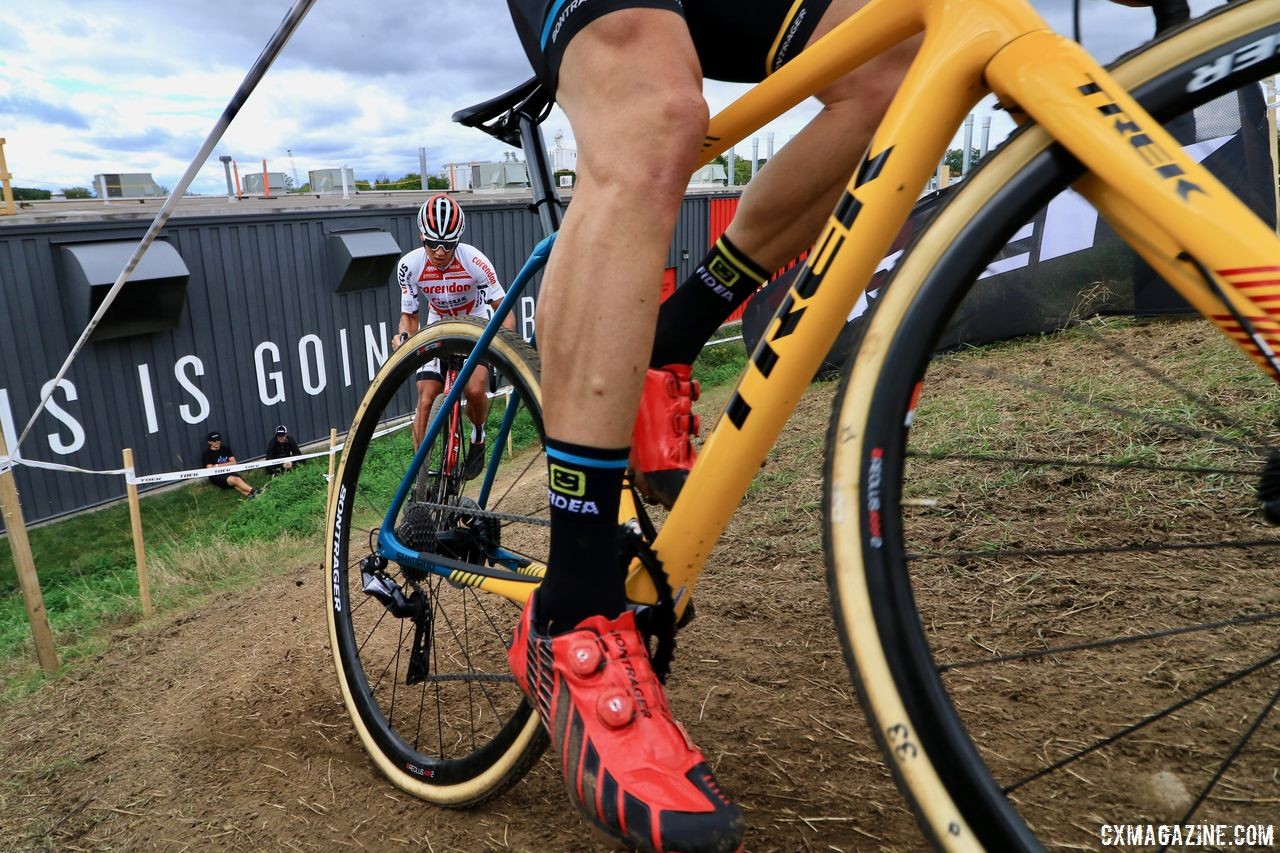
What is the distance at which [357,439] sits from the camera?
2494 mm

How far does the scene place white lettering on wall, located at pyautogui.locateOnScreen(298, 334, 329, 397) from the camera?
11984 mm

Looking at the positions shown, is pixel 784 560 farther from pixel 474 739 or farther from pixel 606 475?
pixel 606 475

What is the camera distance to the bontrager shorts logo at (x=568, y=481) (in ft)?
4.23

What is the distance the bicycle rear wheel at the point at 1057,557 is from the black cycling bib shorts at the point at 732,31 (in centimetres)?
74

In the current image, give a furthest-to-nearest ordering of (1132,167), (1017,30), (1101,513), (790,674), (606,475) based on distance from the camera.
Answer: (1101,513) < (790,674) < (606,475) < (1017,30) < (1132,167)

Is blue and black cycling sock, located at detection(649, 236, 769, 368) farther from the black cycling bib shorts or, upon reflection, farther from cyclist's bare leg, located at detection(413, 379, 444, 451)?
cyclist's bare leg, located at detection(413, 379, 444, 451)

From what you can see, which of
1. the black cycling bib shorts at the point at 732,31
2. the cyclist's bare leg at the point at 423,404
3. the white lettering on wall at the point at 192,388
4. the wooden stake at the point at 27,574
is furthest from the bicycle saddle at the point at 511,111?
the white lettering on wall at the point at 192,388

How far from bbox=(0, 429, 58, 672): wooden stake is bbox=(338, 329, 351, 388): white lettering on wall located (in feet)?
27.8

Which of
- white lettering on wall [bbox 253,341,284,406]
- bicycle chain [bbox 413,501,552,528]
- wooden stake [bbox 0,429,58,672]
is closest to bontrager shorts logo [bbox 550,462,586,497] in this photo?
bicycle chain [bbox 413,501,552,528]

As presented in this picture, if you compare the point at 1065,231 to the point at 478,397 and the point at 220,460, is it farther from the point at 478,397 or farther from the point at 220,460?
the point at 220,460

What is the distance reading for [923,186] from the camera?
104 cm

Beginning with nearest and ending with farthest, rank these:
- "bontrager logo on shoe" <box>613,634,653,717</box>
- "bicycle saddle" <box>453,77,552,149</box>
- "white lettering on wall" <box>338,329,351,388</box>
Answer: "bontrager logo on shoe" <box>613,634,653,717</box> < "bicycle saddle" <box>453,77,552,149</box> < "white lettering on wall" <box>338,329,351,388</box>

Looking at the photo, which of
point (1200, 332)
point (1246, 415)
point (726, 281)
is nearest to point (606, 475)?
point (726, 281)

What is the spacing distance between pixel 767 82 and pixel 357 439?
1.70 meters
